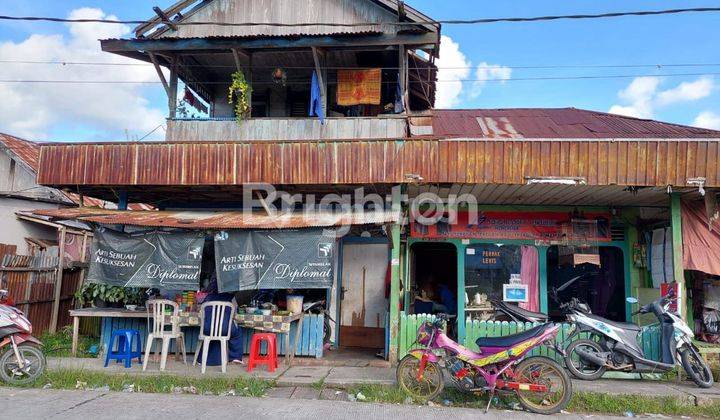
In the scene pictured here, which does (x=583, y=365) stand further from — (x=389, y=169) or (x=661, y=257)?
(x=389, y=169)

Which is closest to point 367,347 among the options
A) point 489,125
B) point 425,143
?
point 425,143

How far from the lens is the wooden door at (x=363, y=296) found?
10.6 meters

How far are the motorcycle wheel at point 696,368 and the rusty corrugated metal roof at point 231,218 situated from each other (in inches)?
189

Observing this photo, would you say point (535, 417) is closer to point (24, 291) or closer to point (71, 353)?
point (71, 353)

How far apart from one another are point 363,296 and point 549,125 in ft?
18.4

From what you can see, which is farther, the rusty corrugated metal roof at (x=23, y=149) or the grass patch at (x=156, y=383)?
the rusty corrugated metal roof at (x=23, y=149)

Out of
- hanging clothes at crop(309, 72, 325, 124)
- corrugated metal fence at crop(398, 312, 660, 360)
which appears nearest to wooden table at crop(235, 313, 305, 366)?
corrugated metal fence at crop(398, 312, 660, 360)

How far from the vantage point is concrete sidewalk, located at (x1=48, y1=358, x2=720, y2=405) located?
23.1 feet

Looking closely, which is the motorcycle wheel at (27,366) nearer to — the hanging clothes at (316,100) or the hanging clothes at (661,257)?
the hanging clothes at (316,100)

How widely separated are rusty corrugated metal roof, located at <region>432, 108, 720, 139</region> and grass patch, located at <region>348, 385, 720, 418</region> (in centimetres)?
436

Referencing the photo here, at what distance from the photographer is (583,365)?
25.7ft

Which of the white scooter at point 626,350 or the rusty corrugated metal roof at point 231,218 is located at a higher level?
the rusty corrugated metal roof at point 231,218

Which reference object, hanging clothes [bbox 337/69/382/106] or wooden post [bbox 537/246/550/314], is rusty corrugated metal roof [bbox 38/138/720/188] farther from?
hanging clothes [bbox 337/69/382/106]

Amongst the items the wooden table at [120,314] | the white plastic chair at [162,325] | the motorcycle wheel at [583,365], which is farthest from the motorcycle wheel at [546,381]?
the white plastic chair at [162,325]
